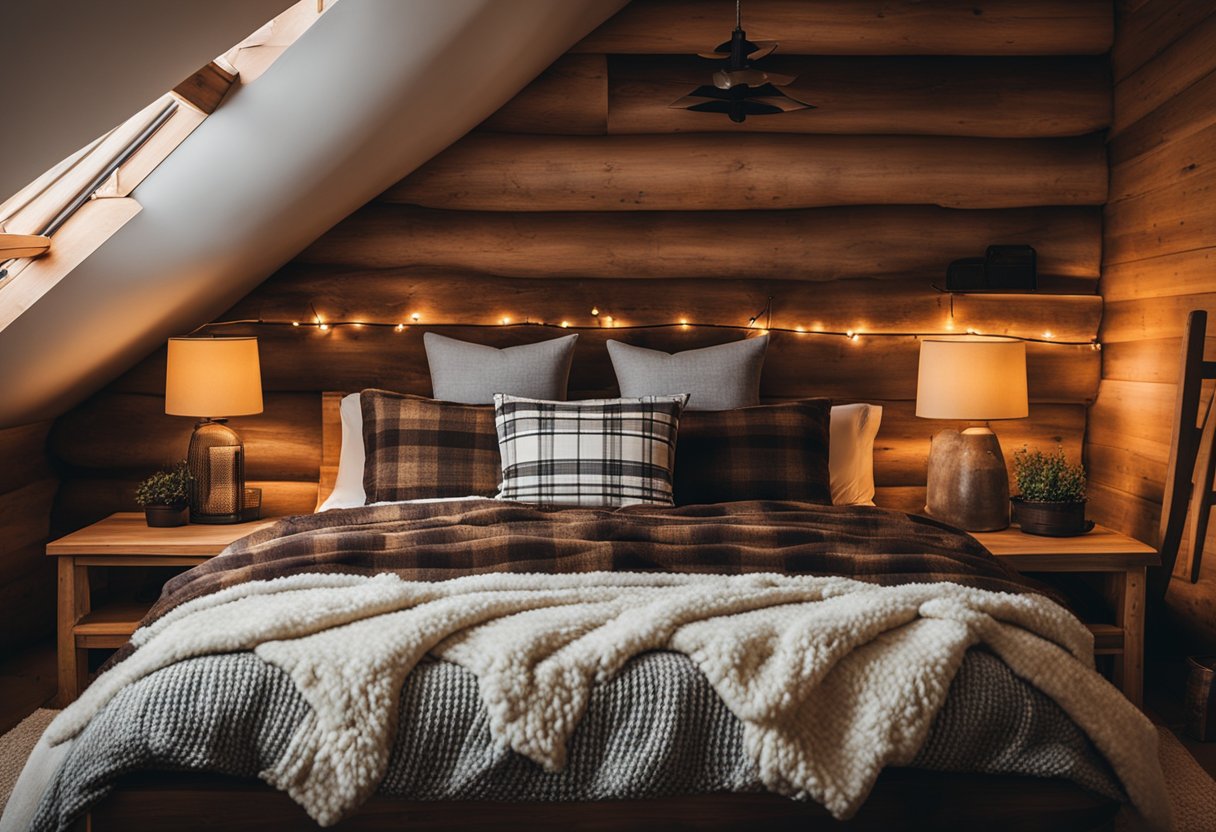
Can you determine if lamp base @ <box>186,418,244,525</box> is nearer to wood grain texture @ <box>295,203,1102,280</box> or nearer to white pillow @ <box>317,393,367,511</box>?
white pillow @ <box>317,393,367,511</box>

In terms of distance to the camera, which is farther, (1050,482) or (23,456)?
(23,456)

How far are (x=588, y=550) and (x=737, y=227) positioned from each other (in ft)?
6.15

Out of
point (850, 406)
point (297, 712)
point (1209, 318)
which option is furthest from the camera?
point (850, 406)

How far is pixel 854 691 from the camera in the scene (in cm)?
170

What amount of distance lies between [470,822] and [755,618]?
616mm

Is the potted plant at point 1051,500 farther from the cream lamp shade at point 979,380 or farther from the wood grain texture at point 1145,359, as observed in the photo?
the wood grain texture at point 1145,359

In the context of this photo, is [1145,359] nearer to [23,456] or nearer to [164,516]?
[164,516]

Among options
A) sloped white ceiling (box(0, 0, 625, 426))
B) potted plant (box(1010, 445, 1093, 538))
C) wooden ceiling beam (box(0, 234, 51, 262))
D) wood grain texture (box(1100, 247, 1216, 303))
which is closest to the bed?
wooden ceiling beam (box(0, 234, 51, 262))

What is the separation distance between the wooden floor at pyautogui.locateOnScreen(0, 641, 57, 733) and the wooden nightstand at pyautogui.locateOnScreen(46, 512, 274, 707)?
129 mm

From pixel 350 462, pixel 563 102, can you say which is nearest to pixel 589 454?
pixel 350 462

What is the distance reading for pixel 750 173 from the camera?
371 centimetres

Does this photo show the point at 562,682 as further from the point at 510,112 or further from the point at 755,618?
the point at 510,112

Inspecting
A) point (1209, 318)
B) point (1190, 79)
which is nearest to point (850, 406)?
point (1209, 318)

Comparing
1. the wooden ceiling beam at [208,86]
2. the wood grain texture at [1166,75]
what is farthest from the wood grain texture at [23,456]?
the wood grain texture at [1166,75]
